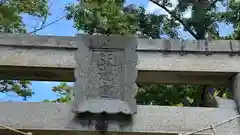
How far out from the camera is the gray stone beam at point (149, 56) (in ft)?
10.6

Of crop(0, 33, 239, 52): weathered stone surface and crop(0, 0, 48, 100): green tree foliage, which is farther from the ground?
crop(0, 0, 48, 100): green tree foliage

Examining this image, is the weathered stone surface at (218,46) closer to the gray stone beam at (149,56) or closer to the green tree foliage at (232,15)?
the gray stone beam at (149,56)

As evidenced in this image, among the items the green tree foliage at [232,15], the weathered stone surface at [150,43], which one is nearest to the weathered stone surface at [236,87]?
the weathered stone surface at [150,43]

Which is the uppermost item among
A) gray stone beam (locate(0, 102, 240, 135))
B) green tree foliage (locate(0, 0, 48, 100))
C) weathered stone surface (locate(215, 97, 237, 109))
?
green tree foliage (locate(0, 0, 48, 100))

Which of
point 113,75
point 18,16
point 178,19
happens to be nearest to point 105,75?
point 113,75

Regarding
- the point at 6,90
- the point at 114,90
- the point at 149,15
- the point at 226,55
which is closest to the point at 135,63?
the point at 114,90

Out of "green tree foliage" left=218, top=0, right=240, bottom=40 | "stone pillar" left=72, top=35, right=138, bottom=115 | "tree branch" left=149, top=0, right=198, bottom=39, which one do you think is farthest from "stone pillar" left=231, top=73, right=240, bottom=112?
"green tree foliage" left=218, top=0, right=240, bottom=40

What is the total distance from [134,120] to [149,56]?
56cm

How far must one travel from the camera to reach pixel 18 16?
9.63ft

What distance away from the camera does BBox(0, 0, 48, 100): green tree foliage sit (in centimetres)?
248

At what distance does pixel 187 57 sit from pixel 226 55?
33 cm

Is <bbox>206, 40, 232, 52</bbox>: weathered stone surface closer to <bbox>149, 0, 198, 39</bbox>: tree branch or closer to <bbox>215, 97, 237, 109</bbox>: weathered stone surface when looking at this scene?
Answer: <bbox>215, 97, 237, 109</bbox>: weathered stone surface

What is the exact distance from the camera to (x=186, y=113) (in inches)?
123

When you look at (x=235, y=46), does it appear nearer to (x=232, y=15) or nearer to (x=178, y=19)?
(x=232, y=15)
